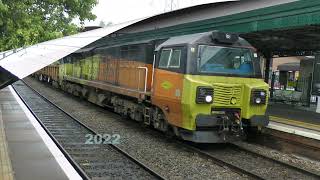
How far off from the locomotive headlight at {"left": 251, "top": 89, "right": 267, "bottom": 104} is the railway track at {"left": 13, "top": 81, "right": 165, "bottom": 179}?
330 cm

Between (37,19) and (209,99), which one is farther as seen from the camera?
(37,19)

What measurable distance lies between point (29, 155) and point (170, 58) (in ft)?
13.6

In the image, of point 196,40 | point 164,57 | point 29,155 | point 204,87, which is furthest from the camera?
point 164,57

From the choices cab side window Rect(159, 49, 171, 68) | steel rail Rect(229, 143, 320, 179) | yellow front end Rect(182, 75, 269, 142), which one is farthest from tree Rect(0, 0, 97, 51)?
steel rail Rect(229, 143, 320, 179)

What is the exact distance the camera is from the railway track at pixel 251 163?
359 inches

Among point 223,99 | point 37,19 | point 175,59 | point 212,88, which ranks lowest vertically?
point 223,99

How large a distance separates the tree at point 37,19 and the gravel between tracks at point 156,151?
10.9 ft

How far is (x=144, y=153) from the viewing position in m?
10.7

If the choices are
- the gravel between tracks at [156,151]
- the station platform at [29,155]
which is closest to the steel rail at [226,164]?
the gravel between tracks at [156,151]

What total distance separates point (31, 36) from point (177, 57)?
4759 millimetres

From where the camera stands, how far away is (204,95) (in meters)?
10.1

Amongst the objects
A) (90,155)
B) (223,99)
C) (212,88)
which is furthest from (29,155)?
(223,99)

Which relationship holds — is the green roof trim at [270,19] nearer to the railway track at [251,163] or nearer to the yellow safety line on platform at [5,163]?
the railway track at [251,163]

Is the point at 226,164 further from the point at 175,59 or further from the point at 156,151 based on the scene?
the point at 175,59
